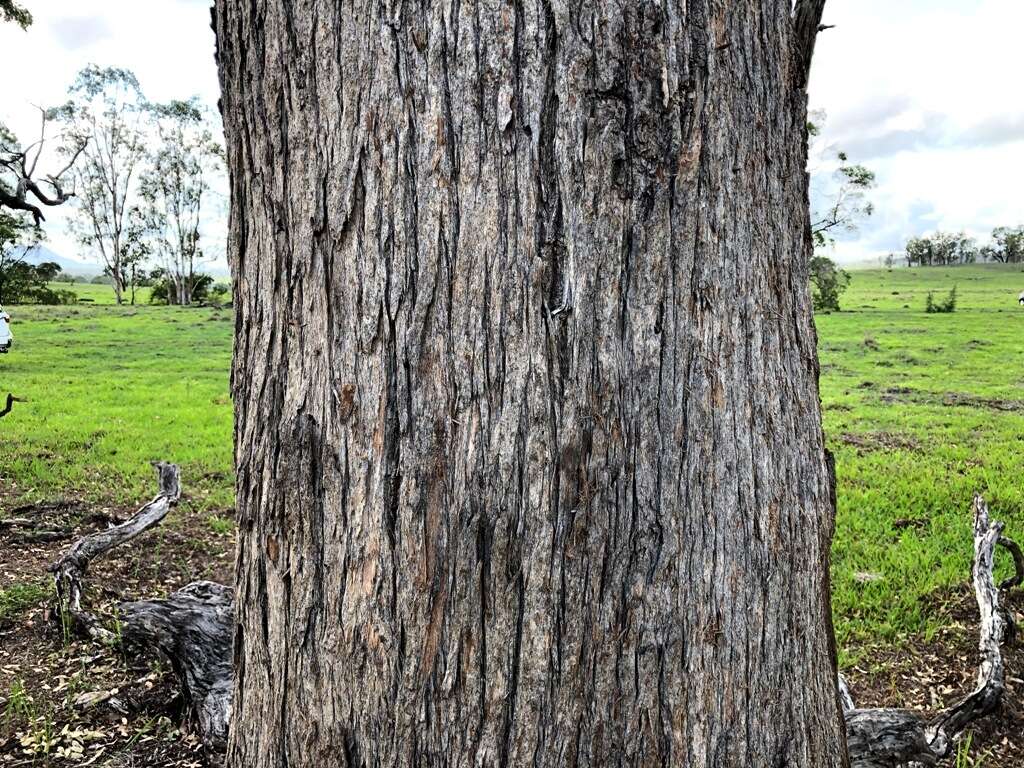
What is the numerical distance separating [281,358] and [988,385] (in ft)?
41.4

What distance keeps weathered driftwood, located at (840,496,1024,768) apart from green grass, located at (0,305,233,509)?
5017 millimetres

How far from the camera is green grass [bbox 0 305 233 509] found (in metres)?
6.67

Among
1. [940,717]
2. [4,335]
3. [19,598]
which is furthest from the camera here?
[4,335]

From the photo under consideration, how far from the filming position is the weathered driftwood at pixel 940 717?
2.32m

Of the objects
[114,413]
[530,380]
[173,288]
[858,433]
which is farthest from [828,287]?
[173,288]

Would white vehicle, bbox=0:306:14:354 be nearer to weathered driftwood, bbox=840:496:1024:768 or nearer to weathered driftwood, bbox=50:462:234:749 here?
weathered driftwood, bbox=50:462:234:749

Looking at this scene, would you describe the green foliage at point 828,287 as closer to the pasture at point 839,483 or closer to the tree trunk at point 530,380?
the pasture at point 839,483

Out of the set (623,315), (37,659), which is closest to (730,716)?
(623,315)

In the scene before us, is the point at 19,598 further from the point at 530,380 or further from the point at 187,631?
the point at 530,380

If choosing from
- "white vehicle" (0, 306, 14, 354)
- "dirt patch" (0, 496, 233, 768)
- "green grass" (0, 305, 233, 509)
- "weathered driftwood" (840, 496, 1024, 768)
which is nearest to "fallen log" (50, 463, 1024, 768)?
"weathered driftwood" (840, 496, 1024, 768)

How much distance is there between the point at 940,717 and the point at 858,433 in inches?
250

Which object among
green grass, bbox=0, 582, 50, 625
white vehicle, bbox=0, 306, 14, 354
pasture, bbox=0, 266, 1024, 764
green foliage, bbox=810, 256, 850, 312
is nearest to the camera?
pasture, bbox=0, 266, 1024, 764

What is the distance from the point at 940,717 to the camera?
8.83ft

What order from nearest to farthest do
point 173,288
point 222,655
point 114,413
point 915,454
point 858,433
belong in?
point 222,655, point 915,454, point 858,433, point 114,413, point 173,288
